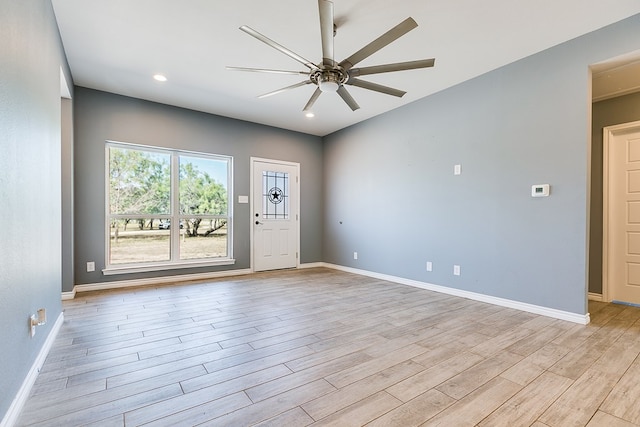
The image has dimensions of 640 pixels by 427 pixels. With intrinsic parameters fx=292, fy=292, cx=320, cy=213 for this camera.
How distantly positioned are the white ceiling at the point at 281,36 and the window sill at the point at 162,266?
255 centimetres

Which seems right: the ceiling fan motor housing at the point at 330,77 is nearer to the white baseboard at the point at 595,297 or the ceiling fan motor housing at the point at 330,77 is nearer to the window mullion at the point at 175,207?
the window mullion at the point at 175,207

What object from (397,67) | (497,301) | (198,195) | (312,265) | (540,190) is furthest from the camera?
(312,265)

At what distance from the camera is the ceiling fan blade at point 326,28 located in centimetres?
183

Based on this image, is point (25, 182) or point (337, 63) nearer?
point (25, 182)


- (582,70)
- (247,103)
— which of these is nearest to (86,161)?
(247,103)

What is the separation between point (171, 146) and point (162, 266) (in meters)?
1.91

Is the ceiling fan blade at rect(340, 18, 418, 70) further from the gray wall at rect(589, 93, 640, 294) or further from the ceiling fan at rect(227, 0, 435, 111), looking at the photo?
the gray wall at rect(589, 93, 640, 294)

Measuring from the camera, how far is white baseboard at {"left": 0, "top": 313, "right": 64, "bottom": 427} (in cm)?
140

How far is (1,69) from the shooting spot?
1361mm

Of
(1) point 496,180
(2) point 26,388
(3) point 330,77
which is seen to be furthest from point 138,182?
(1) point 496,180

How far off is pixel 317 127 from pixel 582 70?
3936 mm

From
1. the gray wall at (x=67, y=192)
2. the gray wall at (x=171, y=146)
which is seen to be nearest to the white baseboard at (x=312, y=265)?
the gray wall at (x=171, y=146)

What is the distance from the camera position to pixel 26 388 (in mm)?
1648

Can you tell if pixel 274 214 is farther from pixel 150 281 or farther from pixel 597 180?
pixel 597 180
